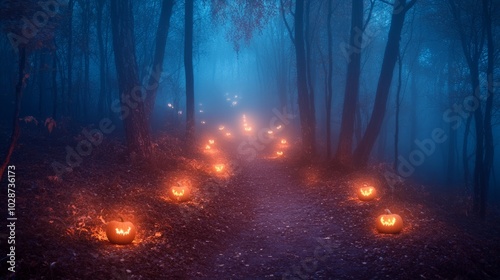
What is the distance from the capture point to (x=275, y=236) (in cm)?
841

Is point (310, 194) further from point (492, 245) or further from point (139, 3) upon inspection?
point (139, 3)

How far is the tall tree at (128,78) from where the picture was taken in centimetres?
1112

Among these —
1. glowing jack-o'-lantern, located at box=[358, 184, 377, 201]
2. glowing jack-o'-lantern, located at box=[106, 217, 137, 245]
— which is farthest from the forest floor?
glowing jack-o'-lantern, located at box=[358, 184, 377, 201]

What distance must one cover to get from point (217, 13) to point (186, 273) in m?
15.3

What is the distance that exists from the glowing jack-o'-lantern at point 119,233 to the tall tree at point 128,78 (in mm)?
5404

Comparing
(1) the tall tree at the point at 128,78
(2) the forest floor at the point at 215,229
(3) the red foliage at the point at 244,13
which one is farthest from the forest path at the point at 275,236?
(3) the red foliage at the point at 244,13

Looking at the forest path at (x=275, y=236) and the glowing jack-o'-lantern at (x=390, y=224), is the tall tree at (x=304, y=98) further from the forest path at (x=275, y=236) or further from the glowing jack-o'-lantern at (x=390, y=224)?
the glowing jack-o'-lantern at (x=390, y=224)

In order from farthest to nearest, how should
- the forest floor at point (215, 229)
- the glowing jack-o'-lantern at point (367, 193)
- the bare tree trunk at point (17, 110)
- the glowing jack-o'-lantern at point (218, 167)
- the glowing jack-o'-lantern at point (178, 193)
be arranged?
the glowing jack-o'-lantern at point (218, 167)
the glowing jack-o'-lantern at point (367, 193)
the glowing jack-o'-lantern at point (178, 193)
the bare tree trunk at point (17, 110)
the forest floor at point (215, 229)

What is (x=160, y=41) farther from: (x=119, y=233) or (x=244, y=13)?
(x=119, y=233)

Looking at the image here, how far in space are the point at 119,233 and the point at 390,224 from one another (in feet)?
22.5

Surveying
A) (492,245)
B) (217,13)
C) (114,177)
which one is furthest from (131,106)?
(492,245)

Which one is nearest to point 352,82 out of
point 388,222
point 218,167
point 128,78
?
point 218,167

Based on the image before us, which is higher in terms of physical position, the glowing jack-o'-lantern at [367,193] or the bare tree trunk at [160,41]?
the bare tree trunk at [160,41]

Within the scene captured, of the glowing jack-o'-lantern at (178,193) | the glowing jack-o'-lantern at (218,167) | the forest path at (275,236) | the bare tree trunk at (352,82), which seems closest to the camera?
the forest path at (275,236)
